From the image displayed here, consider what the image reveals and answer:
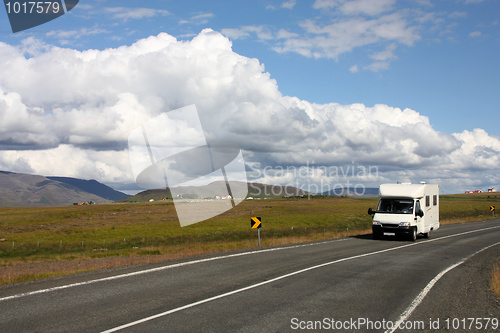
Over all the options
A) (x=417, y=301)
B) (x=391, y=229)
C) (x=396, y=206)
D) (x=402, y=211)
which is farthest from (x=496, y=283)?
(x=396, y=206)

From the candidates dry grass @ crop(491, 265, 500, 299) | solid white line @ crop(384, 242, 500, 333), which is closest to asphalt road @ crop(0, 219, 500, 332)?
solid white line @ crop(384, 242, 500, 333)

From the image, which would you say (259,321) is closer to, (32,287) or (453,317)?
(453,317)

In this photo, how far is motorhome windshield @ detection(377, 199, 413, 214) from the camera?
881 inches

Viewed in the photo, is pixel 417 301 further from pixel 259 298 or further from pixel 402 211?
pixel 402 211

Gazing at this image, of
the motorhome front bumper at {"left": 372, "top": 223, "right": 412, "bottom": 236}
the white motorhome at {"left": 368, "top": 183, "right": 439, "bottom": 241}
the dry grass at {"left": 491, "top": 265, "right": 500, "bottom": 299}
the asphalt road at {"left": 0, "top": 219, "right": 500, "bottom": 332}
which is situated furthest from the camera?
the white motorhome at {"left": 368, "top": 183, "right": 439, "bottom": 241}

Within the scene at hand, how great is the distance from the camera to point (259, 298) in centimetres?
872

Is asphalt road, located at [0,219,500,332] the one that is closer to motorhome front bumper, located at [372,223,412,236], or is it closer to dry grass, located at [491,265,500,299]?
dry grass, located at [491,265,500,299]

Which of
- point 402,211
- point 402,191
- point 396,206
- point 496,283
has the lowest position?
point 496,283

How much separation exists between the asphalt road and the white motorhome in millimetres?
7924

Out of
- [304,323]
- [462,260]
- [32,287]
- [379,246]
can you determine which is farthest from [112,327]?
[379,246]

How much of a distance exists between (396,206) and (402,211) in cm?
47

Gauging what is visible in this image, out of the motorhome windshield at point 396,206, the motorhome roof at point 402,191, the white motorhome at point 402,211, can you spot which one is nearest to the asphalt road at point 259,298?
the white motorhome at point 402,211

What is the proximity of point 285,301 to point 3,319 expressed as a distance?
5.33 metres

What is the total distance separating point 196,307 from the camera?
312 inches
